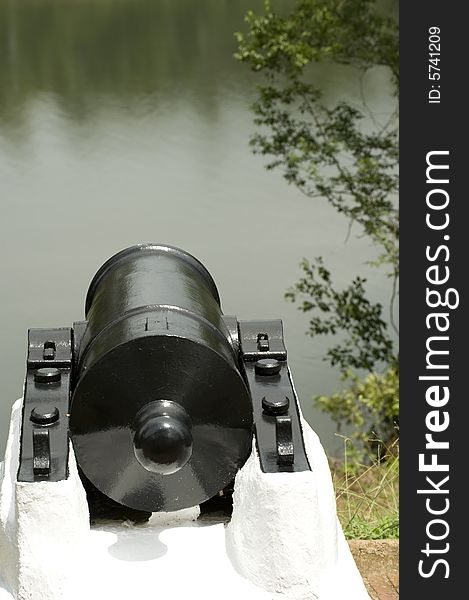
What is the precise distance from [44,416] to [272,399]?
0.51 m

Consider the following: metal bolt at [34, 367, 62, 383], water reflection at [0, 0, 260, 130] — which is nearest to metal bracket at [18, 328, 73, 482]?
metal bolt at [34, 367, 62, 383]

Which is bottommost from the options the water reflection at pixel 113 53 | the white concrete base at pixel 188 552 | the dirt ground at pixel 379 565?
the dirt ground at pixel 379 565

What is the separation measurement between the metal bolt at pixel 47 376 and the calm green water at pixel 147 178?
4251 mm

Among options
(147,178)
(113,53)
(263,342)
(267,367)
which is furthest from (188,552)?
(113,53)

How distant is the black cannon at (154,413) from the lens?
240 centimetres

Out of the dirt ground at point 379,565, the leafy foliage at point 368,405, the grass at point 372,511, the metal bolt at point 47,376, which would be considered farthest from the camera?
the leafy foliage at point 368,405

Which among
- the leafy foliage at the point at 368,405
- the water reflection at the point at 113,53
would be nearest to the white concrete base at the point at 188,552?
the leafy foliage at the point at 368,405

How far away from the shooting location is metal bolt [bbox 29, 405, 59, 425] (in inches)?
101

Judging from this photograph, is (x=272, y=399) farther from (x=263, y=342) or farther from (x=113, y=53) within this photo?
(x=113, y=53)

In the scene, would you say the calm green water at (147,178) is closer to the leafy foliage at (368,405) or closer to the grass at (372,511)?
the leafy foliage at (368,405)

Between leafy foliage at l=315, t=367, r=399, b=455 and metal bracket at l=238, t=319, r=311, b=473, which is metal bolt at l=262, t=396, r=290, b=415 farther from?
leafy foliage at l=315, t=367, r=399, b=455

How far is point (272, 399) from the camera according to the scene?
270cm

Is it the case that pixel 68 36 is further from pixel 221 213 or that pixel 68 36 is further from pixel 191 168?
pixel 221 213

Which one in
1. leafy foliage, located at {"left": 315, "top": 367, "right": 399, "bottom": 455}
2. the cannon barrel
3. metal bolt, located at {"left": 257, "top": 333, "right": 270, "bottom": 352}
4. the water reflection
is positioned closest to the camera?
the cannon barrel
